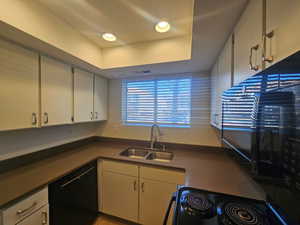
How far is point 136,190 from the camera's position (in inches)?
63.5

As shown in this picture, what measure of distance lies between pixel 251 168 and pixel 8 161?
205 centimetres

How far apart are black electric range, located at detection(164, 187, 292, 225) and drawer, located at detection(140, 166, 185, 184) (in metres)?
0.54

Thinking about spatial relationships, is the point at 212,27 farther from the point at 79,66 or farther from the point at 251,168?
the point at 79,66

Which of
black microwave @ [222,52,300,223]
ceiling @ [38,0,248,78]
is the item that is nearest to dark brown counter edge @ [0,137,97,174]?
ceiling @ [38,0,248,78]

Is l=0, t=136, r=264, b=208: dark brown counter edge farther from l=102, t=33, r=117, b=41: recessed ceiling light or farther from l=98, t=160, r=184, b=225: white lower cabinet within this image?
l=102, t=33, r=117, b=41: recessed ceiling light

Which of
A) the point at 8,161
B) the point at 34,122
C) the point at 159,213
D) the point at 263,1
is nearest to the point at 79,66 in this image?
the point at 34,122

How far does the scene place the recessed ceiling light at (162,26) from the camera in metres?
1.28

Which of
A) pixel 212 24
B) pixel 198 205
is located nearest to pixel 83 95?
pixel 212 24

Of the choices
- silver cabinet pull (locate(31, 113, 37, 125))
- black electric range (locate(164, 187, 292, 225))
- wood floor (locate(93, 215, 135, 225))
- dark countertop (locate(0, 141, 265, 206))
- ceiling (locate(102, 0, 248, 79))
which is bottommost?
wood floor (locate(93, 215, 135, 225))

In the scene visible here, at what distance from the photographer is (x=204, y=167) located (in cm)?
142

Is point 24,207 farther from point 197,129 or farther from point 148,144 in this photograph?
point 197,129

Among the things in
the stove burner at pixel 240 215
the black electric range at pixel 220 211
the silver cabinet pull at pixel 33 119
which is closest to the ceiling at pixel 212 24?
the black electric range at pixel 220 211

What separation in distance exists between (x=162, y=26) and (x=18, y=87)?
1.47m

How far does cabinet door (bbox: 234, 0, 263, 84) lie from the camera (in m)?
0.62
